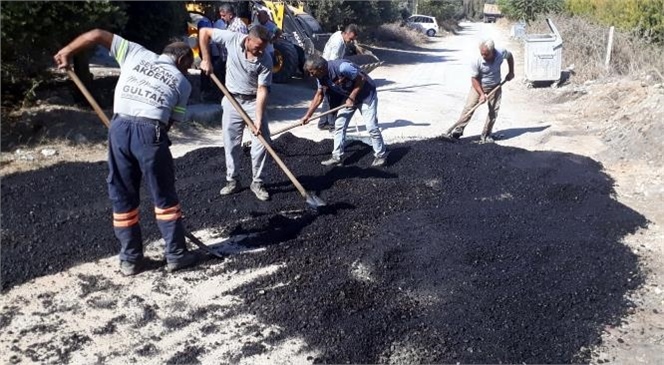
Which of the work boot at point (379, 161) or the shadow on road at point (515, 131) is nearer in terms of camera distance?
the work boot at point (379, 161)

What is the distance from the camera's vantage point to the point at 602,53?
1477cm

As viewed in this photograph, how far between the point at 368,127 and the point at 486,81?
250 cm

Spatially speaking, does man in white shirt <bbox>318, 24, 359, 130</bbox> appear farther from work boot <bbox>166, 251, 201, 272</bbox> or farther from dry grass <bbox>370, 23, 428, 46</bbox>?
dry grass <bbox>370, 23, 428, 46</bbox>

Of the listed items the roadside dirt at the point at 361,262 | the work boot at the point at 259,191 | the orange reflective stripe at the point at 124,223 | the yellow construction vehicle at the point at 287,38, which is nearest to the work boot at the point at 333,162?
the roadside dirt at the point at 361,262

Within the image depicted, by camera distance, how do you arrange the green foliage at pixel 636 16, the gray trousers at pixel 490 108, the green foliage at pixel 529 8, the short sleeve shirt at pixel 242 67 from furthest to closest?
the green foliage at pixel 529 8, the green foliage at pixel 636 16, the gray trousers at pixel 490 108, the short sleeve shirt at pixel 242 67

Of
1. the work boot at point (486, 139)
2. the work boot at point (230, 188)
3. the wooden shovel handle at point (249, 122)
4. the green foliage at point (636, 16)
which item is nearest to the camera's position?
the wooden shovel handle at point (249, 122)

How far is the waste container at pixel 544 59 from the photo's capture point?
13.3 meters

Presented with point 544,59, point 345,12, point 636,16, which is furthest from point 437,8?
point 544,59

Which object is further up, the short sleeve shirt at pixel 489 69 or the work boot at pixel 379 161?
the short sleeve shirt at pixel 489 69

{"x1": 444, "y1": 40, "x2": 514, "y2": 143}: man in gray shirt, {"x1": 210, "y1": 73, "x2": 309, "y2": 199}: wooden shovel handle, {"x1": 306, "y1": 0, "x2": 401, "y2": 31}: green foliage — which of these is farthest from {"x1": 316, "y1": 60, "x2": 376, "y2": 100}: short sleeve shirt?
{"x1": 306, "y1": 0, "x2": 401, "y2": 31}: green foliage

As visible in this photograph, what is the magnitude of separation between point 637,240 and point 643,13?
39.3 feet

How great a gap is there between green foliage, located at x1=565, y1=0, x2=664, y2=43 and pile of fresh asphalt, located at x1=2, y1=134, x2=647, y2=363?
9.59 metres

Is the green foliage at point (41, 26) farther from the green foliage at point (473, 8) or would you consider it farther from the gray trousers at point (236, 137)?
the green foliage at point (473, 8)

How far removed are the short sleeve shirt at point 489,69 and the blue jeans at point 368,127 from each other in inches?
84.9
